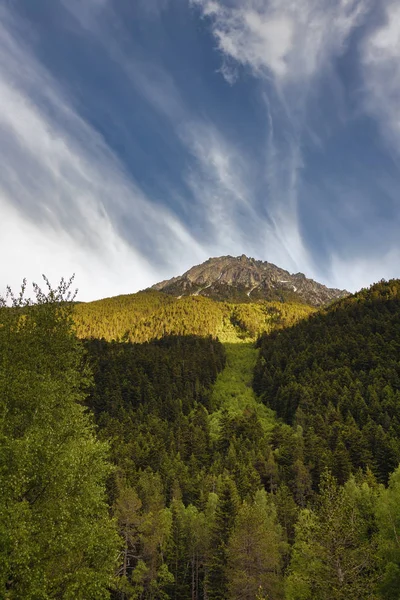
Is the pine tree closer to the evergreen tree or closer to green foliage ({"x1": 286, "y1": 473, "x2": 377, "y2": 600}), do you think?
the evergreen tree

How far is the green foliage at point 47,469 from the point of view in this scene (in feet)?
40.2

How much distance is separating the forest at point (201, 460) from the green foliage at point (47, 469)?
0.08 m

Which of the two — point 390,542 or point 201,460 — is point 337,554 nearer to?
point 390,542

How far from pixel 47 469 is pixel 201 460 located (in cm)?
7384

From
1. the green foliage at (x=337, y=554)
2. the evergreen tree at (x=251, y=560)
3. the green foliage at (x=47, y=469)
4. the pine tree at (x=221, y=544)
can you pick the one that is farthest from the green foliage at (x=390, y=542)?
the green foliage at (x=47, y=469)

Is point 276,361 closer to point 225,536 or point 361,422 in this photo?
point 361,422

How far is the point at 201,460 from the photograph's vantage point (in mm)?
80875

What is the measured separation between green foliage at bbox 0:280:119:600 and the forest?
0.25ft

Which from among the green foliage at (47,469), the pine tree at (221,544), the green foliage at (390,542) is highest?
the green foliage at (47,469)

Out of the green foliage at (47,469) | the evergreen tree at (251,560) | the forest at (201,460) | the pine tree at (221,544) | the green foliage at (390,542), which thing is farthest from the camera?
the pine tree at (221,544)

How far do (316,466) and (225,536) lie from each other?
3885 cm

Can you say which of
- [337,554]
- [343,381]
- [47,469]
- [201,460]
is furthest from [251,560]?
[343,381]

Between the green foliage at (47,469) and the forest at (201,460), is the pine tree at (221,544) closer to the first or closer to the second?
the forest at (201,460)

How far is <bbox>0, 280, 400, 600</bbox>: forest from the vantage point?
1411 cm
